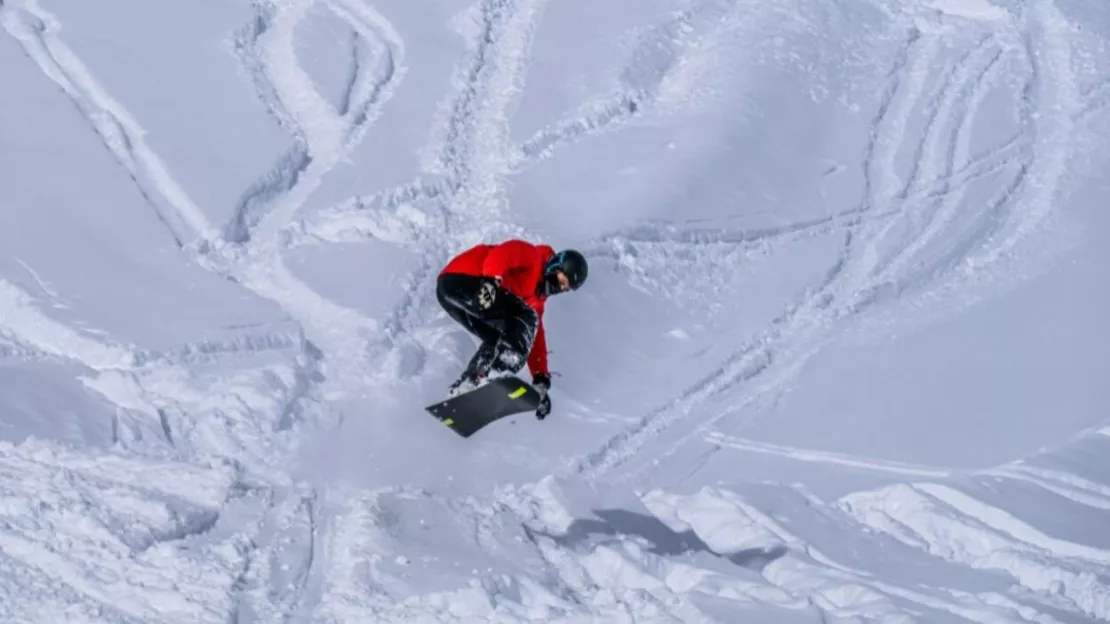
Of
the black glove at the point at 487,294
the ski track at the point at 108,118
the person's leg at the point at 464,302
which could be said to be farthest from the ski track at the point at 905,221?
the ski track at the point at 108,118

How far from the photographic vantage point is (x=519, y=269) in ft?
24.9

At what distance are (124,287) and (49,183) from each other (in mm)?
1335

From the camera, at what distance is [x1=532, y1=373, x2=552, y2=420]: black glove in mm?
7539

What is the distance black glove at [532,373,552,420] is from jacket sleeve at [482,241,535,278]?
0.67 m

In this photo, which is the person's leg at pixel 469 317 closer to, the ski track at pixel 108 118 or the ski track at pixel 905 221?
the ski track at pixel 905 221

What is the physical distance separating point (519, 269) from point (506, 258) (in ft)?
0.49

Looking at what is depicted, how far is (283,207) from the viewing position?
8.98m

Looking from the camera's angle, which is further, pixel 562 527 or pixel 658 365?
pixel 658 365

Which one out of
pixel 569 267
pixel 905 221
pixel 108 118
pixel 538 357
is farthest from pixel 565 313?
pixel 108 118

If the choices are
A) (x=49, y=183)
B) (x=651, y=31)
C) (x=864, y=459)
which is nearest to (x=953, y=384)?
(x=864, y=459)

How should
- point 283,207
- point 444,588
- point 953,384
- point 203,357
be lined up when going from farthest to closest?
point 283,207 < point 953,384 < point 203,357 < point 444,588

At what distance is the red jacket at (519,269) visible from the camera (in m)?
7.49

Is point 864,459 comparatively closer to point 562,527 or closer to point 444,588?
point 562,527

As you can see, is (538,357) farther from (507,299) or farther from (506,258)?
(506,258)
